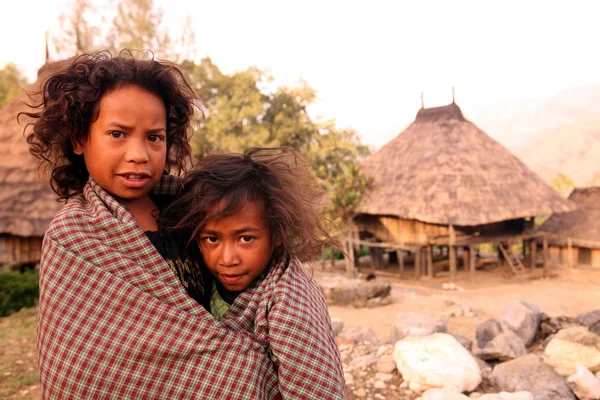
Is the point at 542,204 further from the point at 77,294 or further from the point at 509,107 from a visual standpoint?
the point at 509,107

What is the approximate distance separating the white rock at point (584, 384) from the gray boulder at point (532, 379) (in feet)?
0.28

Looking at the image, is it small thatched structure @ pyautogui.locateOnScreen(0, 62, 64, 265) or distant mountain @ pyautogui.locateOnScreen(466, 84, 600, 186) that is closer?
small thatched structure @ pyautogui.locateOnScreen(0, 62, 64, 265)

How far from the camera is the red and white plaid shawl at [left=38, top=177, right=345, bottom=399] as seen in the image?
1278mm

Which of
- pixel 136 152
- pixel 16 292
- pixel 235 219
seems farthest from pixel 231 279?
pixel 16 292

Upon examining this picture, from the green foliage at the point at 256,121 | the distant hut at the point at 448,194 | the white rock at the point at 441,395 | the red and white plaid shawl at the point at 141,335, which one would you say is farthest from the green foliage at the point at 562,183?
the red and white plaid shawl at the point at 141,335

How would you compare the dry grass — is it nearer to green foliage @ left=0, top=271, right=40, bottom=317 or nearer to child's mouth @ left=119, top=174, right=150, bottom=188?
green foliage @ left=0, top=271, right=40, bottom=317

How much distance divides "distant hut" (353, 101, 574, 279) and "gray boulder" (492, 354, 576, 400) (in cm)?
911

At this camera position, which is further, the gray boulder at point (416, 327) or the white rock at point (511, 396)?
the gray boulder at point (416, 327)

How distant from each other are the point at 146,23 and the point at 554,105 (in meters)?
113

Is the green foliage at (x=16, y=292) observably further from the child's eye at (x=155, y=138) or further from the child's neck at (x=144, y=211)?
the child's eye at (x=155, y=138)

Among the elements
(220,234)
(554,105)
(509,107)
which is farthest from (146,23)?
(509,107)

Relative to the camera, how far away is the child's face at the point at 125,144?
1474 mm

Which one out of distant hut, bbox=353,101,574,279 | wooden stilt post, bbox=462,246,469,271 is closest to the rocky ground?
distant hut, bbox=353,101,574,279

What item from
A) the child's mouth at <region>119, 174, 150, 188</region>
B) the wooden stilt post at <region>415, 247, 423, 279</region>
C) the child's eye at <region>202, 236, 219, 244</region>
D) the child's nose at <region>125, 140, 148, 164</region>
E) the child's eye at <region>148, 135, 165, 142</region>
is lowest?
the wooden stilt post at <region>415, 247, 423, 279</region>
